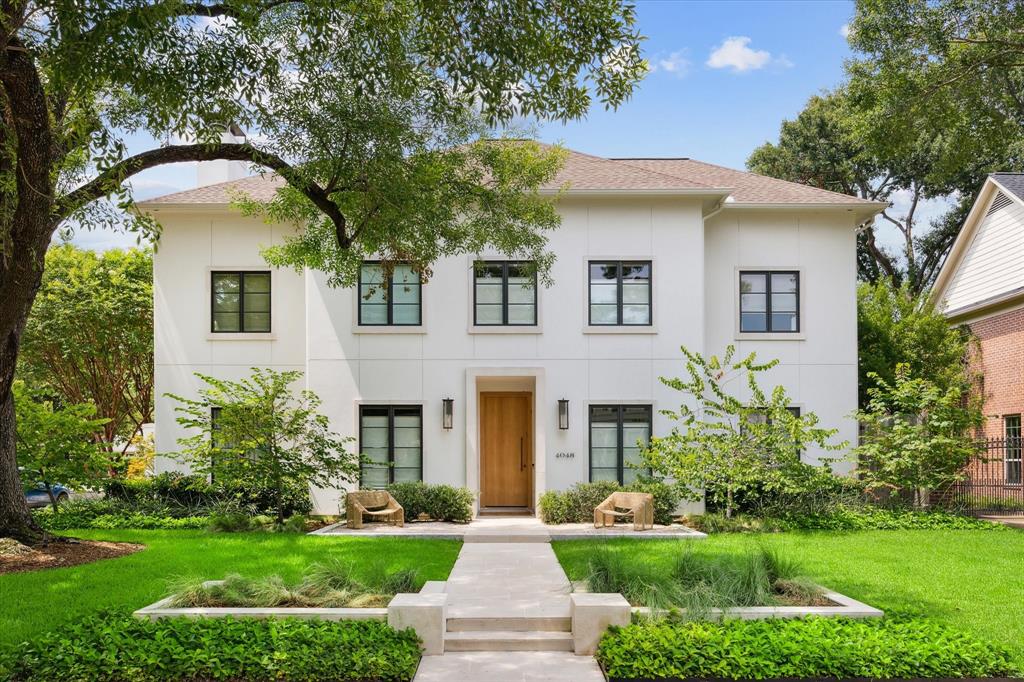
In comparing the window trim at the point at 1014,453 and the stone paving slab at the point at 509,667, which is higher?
the window trim at the point at 1014,453

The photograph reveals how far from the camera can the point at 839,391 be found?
1898 centimetres

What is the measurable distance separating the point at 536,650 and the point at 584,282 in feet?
35.0

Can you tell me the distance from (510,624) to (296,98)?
6.95 metres

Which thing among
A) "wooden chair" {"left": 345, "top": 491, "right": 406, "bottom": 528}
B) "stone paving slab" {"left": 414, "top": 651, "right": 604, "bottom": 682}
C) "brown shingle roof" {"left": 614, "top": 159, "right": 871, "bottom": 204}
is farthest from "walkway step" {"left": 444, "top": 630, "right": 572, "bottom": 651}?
"brown shingle roof" {"left": 614, "top": 159, "right": 871, "bottom": 204}

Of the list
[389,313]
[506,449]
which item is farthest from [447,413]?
[389,313]

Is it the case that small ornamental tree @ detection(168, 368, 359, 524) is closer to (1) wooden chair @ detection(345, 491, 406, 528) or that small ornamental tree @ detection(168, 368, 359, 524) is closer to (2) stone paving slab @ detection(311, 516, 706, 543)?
(1) wooden chair @ detection(345, 491, 406, 528)

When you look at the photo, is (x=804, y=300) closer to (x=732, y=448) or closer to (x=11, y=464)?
(x=732, y=448)

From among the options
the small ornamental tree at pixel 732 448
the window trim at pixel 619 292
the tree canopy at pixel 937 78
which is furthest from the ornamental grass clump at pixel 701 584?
the tree canopy at pixel 937 78

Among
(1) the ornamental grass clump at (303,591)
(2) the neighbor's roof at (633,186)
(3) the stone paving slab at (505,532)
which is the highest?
(2) the neighbor's roof at (633,186)

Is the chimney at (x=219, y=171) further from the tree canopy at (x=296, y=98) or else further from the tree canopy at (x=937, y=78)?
the tree canopy at (x=937, y=78)

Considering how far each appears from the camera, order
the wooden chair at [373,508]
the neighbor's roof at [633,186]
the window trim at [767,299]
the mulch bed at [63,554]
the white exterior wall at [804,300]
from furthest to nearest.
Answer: the window trim at [767,299] < the white exterior wall at [804,300] < the neighbor's roof at [633,186] < the wooden chair at [373,508] < the mulch bed at [63,554]

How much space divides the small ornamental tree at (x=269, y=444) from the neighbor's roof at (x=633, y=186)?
392 centimetres

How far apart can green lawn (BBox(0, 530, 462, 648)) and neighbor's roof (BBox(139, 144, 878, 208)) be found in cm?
656

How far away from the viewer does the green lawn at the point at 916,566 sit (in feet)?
30.1
